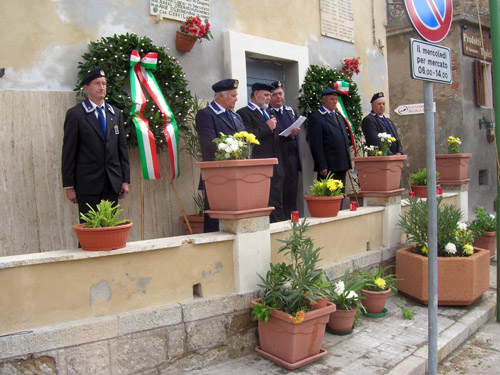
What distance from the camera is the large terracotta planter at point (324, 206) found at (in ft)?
15.5

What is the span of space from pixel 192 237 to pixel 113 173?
1.08 meters

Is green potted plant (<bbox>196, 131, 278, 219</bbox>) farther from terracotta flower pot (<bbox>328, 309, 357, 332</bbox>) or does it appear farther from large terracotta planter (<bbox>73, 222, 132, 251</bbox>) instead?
terracotta flower pot (<bbox>328, 309, 357, 332</bbox>)

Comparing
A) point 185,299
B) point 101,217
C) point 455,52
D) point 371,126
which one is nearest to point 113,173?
point 101,217

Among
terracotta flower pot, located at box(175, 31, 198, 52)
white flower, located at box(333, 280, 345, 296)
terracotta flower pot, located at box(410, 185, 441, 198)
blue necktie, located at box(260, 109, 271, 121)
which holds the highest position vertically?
terracotta flower pot, located at box(175, 31, 198, 52)

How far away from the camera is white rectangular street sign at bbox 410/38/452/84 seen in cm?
291

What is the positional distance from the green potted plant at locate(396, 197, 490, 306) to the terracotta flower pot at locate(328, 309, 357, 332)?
99 cm

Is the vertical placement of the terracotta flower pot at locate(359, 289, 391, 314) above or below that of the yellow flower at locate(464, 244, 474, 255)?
below

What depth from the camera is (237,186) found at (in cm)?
367

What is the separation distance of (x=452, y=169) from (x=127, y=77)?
204 inches

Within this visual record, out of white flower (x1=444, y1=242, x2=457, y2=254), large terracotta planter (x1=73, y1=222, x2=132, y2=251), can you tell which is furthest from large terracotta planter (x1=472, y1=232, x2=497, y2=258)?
large terracotta planter (x1=73, y1=222, x2=132, y2=251)

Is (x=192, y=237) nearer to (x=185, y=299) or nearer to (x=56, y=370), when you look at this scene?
(x=185, y=299)

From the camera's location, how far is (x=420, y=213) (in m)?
5.30

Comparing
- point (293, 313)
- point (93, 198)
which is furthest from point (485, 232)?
point (93, 198)

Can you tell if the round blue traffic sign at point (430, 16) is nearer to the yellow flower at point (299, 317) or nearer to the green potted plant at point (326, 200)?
the green potted plant at point (326, 200)
